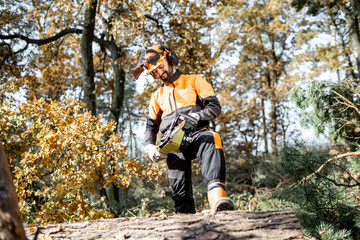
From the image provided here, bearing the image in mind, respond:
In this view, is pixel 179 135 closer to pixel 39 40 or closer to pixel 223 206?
pixel 223 206

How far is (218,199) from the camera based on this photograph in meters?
2.07

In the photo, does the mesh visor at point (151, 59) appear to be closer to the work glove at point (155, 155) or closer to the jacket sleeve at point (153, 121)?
the jacket sleeve at point (153, 121)

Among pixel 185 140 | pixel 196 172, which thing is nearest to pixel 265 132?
pixel 196 172

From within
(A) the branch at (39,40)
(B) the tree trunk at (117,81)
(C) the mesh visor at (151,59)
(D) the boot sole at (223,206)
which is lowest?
(D) the boot sole at (223,206)

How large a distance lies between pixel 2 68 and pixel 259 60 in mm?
14921

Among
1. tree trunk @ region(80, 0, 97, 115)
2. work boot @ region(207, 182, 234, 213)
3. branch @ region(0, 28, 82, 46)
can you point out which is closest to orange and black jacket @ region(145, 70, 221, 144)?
work boot @ region(207, 182, 234, 213)

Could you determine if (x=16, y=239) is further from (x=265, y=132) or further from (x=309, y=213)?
(x=265, y=132)

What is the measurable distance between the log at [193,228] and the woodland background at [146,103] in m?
1.37

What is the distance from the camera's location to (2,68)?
8.05 meters

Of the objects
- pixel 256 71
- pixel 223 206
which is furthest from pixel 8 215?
pixel 256 71

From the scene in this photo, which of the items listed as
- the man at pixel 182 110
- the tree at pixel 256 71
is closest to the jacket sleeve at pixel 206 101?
the man at pixel 182 110

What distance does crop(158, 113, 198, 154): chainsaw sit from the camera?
2426 millimetres

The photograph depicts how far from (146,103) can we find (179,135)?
355 inches

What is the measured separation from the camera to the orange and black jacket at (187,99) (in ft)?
8.57
